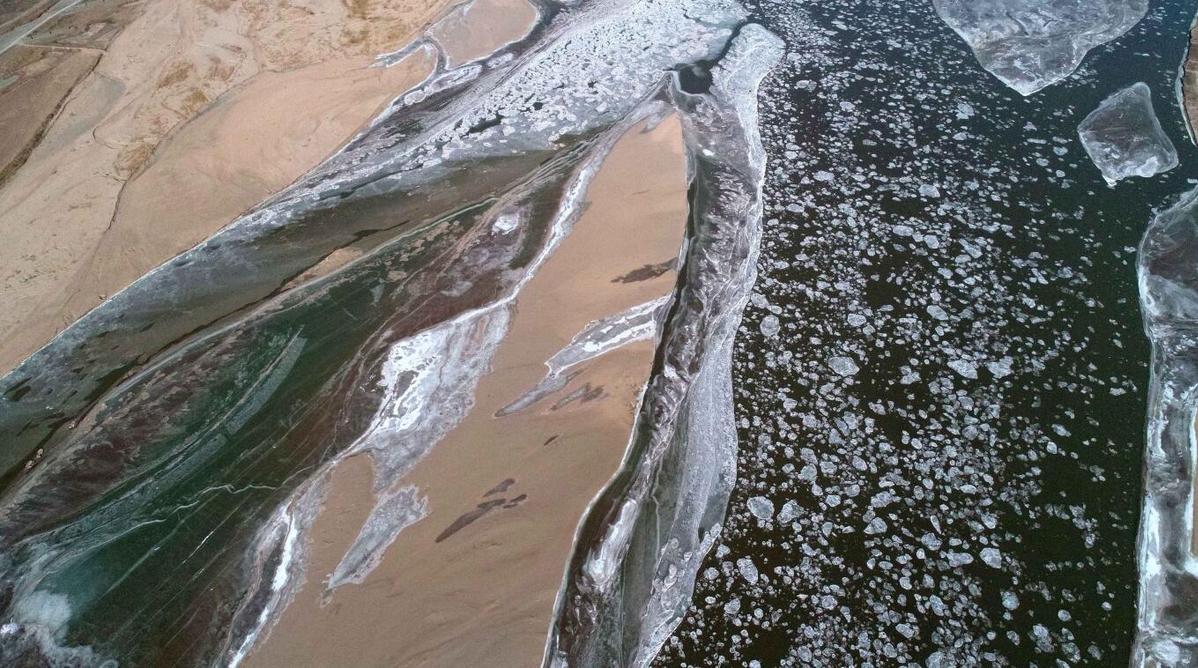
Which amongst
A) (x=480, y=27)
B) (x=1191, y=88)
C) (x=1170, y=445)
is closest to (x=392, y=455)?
(x=1170, y=445)

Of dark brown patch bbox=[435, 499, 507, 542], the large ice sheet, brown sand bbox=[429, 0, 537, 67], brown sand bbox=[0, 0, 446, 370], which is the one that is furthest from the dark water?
brown sand bbox=[0, 0, 446, 370]

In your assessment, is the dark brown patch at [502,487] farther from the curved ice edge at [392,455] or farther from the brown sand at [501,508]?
the curved ice edge at [392,455]

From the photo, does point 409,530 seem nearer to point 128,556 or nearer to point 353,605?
point 353,605

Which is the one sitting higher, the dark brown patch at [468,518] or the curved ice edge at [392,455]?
the curved ice edge at [392,455]

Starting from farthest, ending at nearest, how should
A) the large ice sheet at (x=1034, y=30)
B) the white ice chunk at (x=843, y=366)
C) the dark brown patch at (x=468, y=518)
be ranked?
the large ice sheet at (x=1034, y=30) → the white ice chunk at (x=843, y=366) → the dark brown patch at (x=468, y=518)

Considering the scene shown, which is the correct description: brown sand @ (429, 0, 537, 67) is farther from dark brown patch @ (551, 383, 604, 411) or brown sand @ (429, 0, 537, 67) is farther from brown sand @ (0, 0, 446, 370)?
dark brown patch @ (551, 383, 604, 411)

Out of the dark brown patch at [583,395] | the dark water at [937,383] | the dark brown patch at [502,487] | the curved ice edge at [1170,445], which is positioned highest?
the dark brown patch at [583,395]

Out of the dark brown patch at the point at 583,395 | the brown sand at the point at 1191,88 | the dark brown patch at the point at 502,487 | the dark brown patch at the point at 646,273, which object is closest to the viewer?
the dark brown patch at the point at 502,487

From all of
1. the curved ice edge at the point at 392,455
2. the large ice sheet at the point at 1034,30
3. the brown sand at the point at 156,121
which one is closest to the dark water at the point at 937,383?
the large ice sheet at the point at 1034,30
